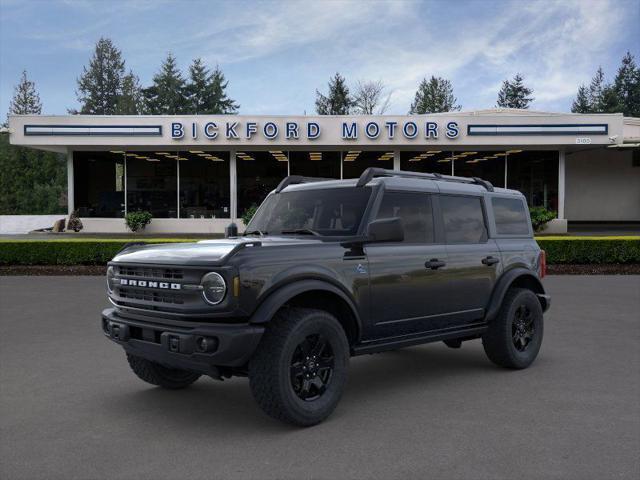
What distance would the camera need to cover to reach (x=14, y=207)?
6247cm

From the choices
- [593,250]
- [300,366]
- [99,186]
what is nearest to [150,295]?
[300,366]

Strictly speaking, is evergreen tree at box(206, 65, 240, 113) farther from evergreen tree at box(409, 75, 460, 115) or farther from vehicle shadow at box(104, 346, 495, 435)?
vehicle shadow at box(104, 346, 495, 435)

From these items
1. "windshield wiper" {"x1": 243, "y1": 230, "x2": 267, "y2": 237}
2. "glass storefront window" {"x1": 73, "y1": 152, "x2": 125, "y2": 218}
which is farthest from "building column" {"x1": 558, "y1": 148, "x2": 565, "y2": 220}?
"windshield wiper" {"x1": 243, "y1": 230, "x2": 267, "y2": 237}

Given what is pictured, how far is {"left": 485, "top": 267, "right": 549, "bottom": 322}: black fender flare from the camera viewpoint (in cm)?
623

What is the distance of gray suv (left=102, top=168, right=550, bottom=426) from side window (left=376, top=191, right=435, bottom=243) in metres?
0.01

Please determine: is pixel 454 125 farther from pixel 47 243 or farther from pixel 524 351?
pixel 524 351

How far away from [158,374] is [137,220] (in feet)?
75.0

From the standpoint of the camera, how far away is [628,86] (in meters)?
79.7

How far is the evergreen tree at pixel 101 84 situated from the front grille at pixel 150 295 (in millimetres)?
82982

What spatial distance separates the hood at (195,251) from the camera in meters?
4.39

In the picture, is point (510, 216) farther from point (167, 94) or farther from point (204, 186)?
point (167, 94)

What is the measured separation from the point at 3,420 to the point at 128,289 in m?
1.37

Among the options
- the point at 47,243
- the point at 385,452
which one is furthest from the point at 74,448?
the point at 47,243

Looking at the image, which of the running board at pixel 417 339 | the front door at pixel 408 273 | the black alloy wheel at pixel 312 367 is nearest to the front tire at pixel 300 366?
the black alloy wheel at pixel 312 367
